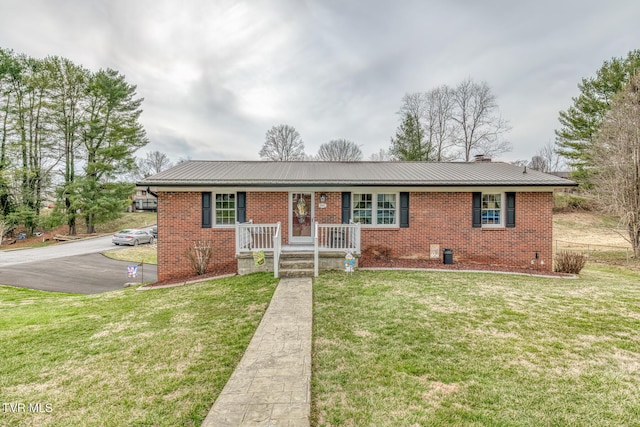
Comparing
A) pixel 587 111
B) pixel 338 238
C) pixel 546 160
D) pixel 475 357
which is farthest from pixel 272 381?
pixel 546 160

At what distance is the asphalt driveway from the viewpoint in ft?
35.0

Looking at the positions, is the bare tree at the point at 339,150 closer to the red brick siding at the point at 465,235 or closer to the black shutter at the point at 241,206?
the red brick siding at the point at 465,235

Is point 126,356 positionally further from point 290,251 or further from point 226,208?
point 226,208

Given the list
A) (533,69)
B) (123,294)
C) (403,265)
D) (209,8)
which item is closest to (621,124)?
(533,69)

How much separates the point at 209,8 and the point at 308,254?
10.2 meters

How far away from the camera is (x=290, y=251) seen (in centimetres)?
846

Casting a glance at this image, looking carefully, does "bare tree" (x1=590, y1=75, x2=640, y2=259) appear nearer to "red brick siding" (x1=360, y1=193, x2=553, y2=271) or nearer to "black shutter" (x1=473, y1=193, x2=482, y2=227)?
"red brick siding" (x1=360, y1=193, x2=553, y2=271)

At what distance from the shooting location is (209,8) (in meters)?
10.5

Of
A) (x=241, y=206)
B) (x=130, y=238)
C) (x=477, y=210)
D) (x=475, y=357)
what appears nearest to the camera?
(x=475, y=357)

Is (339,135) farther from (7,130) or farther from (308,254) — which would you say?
(7,130)

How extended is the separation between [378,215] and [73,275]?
13.8 meters

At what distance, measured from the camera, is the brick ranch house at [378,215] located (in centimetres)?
934

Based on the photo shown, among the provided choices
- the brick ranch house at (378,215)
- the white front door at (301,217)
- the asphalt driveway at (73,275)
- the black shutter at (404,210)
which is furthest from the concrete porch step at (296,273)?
the asphalt driveway at (73,275)

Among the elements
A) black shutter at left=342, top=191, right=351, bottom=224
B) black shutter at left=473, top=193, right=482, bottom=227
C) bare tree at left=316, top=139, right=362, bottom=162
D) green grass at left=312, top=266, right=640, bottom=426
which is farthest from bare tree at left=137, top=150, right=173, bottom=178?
green grass at left=312, top=266, right=640, bottom=426
